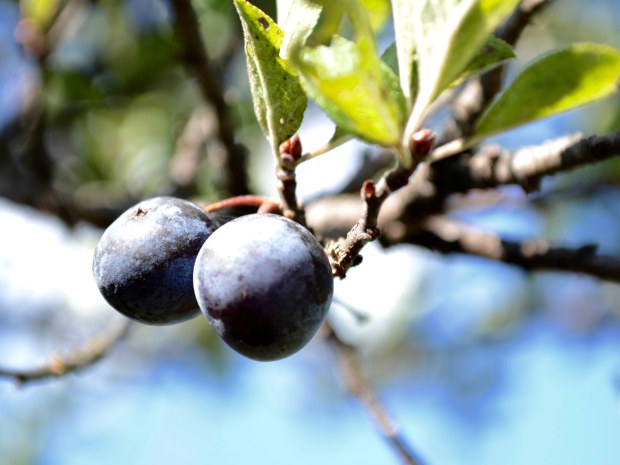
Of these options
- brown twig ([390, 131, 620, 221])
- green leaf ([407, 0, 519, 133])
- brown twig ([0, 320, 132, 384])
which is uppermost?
green leaf ([407, 0, 519, 133])

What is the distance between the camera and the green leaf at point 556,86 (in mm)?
680

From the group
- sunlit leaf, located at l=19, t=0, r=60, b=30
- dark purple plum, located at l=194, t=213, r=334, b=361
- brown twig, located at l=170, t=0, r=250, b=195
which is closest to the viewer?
dark purple plum, located at l=194, t=213, r=334, b=361

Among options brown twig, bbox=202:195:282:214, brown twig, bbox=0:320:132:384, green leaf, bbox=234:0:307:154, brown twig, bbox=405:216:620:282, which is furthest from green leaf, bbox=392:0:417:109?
brown twig, bbox=0:320:132:384

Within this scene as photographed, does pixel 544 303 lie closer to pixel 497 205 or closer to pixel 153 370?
pixel 497 205

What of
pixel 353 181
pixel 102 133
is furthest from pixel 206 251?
pixel 102 133

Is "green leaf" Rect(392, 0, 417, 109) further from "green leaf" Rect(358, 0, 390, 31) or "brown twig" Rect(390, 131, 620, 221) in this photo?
"brown twig" Rect(390, 131, 620, 221)

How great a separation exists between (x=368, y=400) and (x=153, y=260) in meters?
0.59

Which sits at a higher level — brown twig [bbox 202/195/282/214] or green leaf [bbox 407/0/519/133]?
green leaf [bbox 407/0/519/133]

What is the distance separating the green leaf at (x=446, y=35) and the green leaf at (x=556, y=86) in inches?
2.8

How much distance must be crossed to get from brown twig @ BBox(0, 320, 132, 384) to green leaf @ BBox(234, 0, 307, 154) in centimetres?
67

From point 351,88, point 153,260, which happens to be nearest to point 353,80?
point 351,88

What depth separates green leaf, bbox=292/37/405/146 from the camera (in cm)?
65

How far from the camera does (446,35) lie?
26.0 inches

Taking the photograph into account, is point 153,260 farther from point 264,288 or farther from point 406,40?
point 406,40
